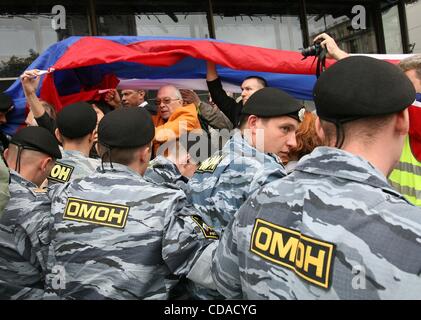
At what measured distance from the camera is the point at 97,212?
1.73m

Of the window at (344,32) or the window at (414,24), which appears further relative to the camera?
the window at (414,24)

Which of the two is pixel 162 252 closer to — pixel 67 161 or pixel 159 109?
pixel 67 161

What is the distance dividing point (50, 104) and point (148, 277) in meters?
2.13

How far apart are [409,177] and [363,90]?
57.3 inches

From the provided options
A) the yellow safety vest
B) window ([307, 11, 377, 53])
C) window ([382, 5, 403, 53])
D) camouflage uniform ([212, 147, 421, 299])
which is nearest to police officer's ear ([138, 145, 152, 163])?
camouflage uniform ([212, 147, 421, 299])

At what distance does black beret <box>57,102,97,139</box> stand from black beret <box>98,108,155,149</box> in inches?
33.6

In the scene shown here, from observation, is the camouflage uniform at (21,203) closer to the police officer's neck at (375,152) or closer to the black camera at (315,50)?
the police officer's neck at (375,152)

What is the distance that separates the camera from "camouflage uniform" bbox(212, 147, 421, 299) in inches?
37.9

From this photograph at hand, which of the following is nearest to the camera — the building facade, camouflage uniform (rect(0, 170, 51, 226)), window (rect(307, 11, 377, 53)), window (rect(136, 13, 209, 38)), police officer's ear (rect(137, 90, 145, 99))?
camouflage uniform (rect(0, 170, 51, 226))

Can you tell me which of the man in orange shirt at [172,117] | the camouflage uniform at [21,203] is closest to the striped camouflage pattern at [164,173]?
the man in orange shirt at [172,117]

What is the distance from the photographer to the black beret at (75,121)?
267 cm

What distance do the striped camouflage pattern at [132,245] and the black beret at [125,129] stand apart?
0.17 metres

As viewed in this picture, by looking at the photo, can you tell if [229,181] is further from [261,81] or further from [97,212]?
[261,81]

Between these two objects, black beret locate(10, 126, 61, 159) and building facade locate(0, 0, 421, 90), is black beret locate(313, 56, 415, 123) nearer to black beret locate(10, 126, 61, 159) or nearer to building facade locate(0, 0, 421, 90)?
black beret locate(10, 126, 61, 159)
